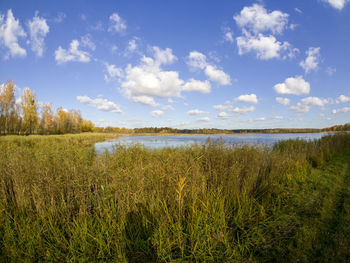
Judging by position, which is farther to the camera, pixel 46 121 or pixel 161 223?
pixel 46 121

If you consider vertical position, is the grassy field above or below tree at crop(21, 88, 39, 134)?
below

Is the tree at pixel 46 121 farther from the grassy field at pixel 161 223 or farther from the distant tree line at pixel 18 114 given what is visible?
the grassy field at pixel 161 223

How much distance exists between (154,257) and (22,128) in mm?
48598

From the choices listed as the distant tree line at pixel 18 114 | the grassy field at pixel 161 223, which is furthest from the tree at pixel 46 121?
the grassy field at pixel 161 223

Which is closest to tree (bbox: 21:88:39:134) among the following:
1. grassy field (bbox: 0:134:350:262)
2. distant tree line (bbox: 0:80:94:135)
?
distant tree line (bbox: 0:80:94:135)

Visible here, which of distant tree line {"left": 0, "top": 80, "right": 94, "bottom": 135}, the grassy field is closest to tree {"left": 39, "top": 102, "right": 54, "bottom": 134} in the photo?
distant tree line {"left": 0, "top": 80, "right": 94, "bottom": 135}

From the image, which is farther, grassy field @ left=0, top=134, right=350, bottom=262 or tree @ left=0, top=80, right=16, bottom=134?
tree @ left=0, top=80, right=16, bottom=134

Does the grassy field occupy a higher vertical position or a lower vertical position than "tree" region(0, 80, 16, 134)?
lower

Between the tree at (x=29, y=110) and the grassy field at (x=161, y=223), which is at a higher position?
the tree at (x=29, y=110)

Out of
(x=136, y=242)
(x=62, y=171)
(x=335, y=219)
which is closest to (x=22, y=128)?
(x=62, y=171)

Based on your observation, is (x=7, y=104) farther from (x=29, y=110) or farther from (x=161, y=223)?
(x=161, y=223)

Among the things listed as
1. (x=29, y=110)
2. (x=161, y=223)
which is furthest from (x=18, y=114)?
(x=161, y=223)

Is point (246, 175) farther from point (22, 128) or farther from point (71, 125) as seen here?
point (71, 125)

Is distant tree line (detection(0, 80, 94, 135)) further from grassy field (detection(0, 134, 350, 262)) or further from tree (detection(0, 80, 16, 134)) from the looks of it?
grassy field (detection(0, 134, 350, 262))
